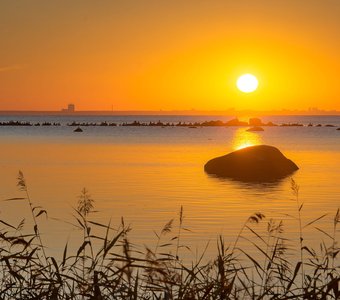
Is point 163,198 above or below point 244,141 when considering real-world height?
above

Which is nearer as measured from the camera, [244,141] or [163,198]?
[163,198]

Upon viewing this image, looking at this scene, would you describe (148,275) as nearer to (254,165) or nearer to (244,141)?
(254,165)

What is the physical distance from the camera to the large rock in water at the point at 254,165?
34531 millimetres

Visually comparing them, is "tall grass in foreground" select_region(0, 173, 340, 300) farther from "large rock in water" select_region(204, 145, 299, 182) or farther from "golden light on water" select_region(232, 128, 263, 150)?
"golden light on water" select_region(232, 128, 263, 150)

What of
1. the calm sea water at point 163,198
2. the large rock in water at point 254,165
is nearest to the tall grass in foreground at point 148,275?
the calm sea water at point 163,198

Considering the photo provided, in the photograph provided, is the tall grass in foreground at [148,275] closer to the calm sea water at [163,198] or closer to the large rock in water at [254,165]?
the calm sea water at [163,198]

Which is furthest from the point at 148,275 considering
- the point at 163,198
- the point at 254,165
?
the point at 254,165

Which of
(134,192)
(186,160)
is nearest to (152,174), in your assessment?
(134,192)

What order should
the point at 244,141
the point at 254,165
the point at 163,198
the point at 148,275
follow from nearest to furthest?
the point at 148,275 → the point at 163,198 → the point at 254,165 → the point at 244,141

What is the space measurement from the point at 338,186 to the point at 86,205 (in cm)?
2580

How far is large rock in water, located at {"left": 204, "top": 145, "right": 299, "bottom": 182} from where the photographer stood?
1359 inches

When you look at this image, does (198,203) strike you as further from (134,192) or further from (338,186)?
(338,186)

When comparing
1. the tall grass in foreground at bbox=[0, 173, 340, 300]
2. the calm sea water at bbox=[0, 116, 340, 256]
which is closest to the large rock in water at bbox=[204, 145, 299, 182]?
the calm sea water at bbox=[0, 116, 340, 256]

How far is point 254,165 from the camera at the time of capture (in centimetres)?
3484
